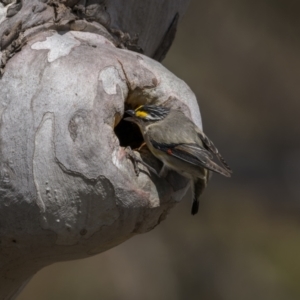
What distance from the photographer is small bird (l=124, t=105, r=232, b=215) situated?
2.27 m

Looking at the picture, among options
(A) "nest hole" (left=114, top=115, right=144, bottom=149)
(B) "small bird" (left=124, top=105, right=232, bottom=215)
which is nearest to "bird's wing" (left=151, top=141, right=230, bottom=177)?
(B) "small bird" (left=124, top=105, right=232, bottom=215)

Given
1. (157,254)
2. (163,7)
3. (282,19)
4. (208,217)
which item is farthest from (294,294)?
(163,7)

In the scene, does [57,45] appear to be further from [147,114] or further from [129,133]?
[129,133]

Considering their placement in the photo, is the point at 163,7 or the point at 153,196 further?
the point at 163,7

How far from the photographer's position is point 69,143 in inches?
86.0

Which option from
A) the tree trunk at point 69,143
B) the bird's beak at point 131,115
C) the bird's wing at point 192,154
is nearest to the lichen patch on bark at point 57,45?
the tree trunk at point 69,143

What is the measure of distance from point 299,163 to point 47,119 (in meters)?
5.14

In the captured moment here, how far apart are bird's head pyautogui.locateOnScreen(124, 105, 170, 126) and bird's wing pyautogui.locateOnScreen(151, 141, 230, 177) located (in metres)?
0.07

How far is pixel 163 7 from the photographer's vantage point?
279cm

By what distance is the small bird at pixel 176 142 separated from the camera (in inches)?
89.4

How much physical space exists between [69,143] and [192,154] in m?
0.35

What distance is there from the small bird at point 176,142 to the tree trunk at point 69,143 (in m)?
0.04

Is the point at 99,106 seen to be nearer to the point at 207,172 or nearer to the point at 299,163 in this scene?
the point at 207,172

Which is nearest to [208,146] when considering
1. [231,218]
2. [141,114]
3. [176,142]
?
[176,142]
